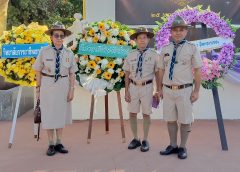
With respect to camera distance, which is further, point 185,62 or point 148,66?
point 148,66

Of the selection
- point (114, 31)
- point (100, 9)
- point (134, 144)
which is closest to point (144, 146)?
point (134, 144)

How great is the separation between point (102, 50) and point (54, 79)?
0.96m

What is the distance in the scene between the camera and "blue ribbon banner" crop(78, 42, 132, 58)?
5922 millimetres

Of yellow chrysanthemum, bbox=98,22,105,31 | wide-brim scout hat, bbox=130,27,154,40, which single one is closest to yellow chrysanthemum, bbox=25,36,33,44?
yellow chrysanthemum, bbox=98,22,105,31

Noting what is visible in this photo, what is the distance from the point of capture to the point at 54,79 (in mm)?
5359

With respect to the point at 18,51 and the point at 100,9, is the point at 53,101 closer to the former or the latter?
the point at 18,51

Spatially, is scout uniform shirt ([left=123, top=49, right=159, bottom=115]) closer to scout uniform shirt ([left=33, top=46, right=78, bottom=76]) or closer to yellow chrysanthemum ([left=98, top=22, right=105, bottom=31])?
yellow chrysanthemum ([left=98, top=22, right=105, bottom=31])

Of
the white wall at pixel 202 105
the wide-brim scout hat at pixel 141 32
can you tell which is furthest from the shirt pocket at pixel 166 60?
the white wall at pixel 202 105

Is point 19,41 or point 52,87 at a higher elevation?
point 19,41

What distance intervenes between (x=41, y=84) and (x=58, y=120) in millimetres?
554

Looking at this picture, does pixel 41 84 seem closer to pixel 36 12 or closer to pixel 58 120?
pixel 58 120

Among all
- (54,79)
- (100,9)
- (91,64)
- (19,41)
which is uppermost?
(100,9)

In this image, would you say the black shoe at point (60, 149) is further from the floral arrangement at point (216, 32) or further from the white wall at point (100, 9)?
the white wall at point (100, 9)

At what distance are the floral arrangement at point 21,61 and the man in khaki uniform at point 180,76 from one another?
2001 millimetres
